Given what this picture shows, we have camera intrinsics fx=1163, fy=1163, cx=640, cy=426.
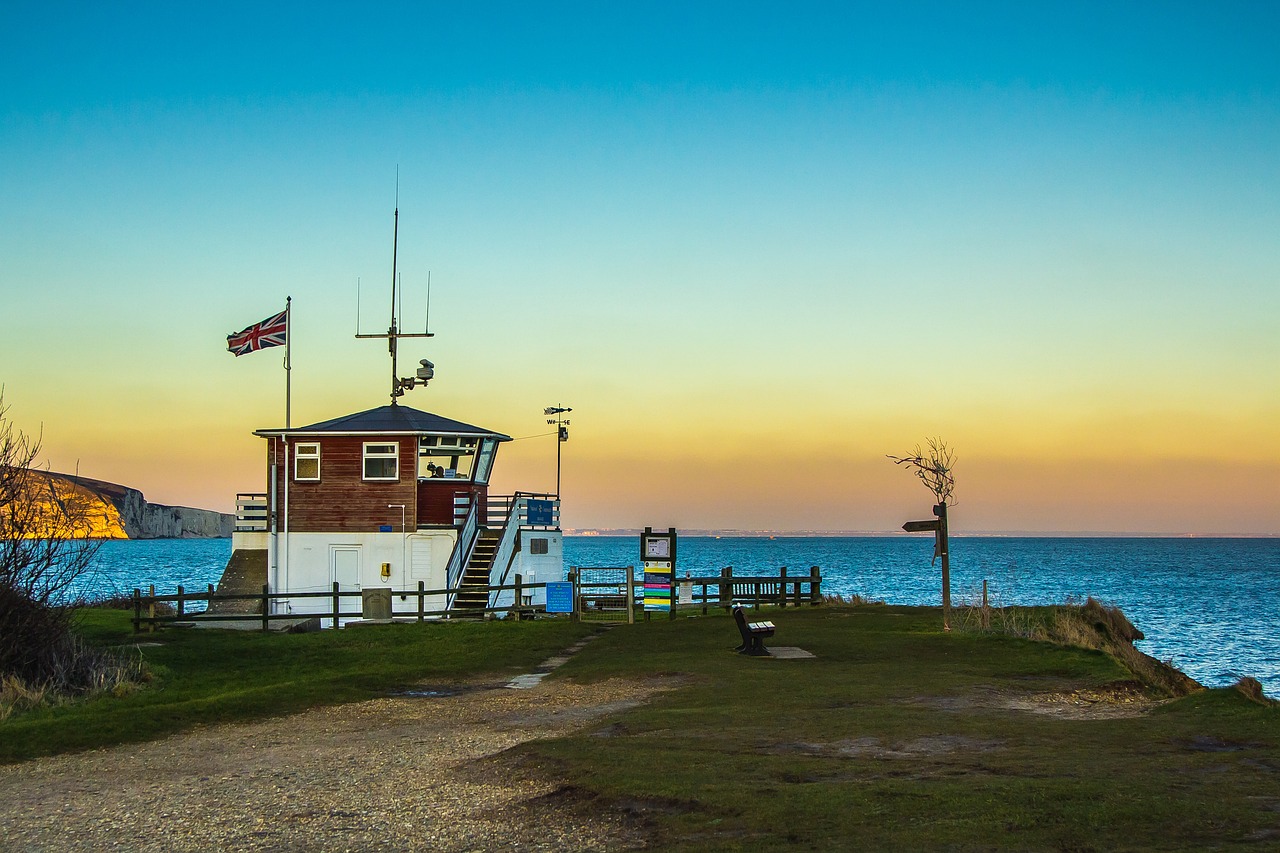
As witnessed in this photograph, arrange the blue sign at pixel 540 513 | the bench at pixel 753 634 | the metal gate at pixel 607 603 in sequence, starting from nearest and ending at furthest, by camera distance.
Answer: the bench at pixel 753 634, the metal gate at pixel 607 603, the blue sign at pixel 540 513

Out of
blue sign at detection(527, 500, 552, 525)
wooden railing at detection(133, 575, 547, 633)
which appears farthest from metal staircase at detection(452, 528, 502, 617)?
wooden railing at detection(133, 575, 547, 633)

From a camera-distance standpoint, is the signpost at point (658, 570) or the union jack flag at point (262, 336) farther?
the union jack flag at point (262, 336)

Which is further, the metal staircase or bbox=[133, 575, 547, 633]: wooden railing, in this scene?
the metal staircase

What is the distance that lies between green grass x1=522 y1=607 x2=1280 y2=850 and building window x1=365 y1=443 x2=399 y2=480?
1916 cm

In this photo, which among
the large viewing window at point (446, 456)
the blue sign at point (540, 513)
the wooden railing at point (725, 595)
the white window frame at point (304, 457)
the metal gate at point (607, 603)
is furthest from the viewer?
the blue sign at point (540, 513)

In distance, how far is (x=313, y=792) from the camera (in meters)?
11.4

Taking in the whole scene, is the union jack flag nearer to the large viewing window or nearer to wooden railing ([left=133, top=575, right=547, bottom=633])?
the large viewing window

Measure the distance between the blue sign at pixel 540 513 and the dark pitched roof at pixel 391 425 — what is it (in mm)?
2599

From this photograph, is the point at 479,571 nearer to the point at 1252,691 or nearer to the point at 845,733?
the point at 845,733

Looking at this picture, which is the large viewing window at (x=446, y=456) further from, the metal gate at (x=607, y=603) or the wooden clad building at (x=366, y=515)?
the metal gate at (x=607, y=603)

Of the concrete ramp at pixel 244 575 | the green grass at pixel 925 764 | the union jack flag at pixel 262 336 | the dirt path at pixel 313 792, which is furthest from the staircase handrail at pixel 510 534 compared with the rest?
the dirt path at pixel 313 792

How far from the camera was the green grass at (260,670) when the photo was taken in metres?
15.4

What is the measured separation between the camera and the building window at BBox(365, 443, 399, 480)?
36562 millimetres

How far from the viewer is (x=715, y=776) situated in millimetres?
10844
